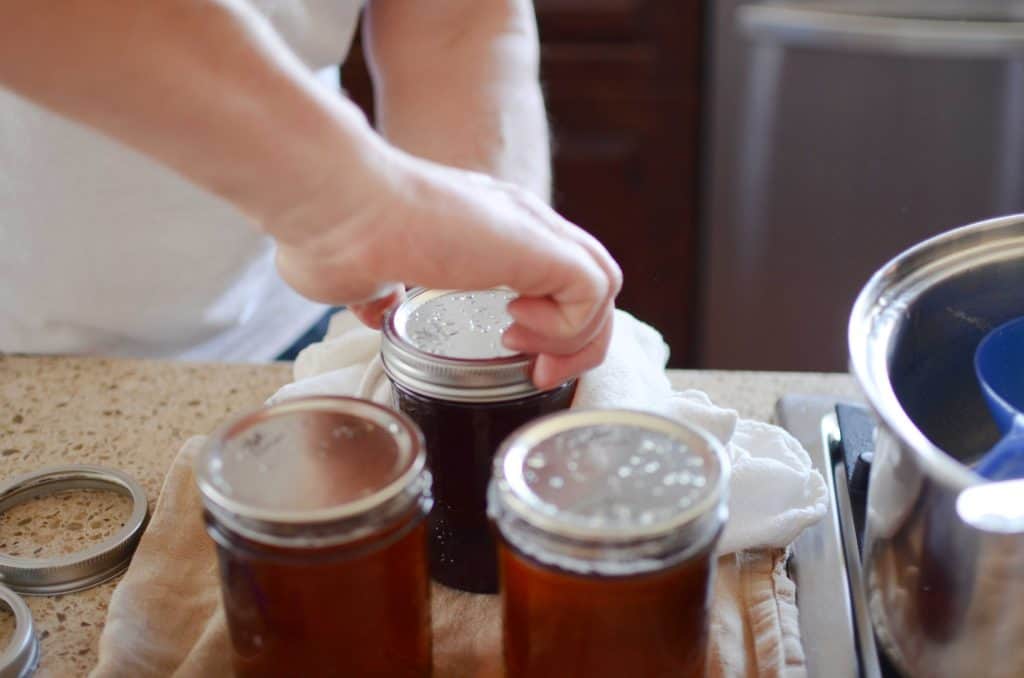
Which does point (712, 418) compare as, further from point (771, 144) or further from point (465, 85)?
point (771, 144)

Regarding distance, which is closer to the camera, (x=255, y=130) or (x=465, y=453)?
(x=255, y=130)

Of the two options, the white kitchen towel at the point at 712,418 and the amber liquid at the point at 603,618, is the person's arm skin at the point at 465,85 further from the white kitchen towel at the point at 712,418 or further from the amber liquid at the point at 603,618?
the amber liquid at the point at 603,618

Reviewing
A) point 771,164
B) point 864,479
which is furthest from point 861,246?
point 864,479

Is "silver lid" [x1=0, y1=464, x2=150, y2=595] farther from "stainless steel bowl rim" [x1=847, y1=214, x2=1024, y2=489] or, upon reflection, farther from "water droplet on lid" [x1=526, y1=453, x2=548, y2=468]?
"stainless steel bowl rim" [x1=847, y1=214, x2=1024, y2=489]

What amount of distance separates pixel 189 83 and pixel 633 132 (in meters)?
1.33

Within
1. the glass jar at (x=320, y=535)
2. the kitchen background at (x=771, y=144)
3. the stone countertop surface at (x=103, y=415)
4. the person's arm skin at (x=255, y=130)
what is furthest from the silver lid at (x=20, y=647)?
the kitchen background at (x=771, y=144)

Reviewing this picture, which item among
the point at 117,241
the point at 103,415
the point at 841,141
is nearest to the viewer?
the point at 103,415

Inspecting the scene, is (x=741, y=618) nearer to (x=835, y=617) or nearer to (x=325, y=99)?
(x=835, y=617)

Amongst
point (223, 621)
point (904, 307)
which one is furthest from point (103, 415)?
point (904, 307)

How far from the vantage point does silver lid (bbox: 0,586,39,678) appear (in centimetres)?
55

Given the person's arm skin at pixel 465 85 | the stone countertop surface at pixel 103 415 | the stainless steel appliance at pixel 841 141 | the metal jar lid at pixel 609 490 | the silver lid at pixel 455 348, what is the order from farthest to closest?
the stainless steel appliance at pixel 841 141 < the person's arm skin at pixel 465 85 < the stone countertop surface at pixel 103 415 < the silver lid at pixel 455 348 < the metal jar lid at pixel 609 490

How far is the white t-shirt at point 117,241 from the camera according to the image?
844 mm

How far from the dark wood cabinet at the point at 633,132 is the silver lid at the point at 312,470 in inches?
49.3

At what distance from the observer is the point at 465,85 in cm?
83
